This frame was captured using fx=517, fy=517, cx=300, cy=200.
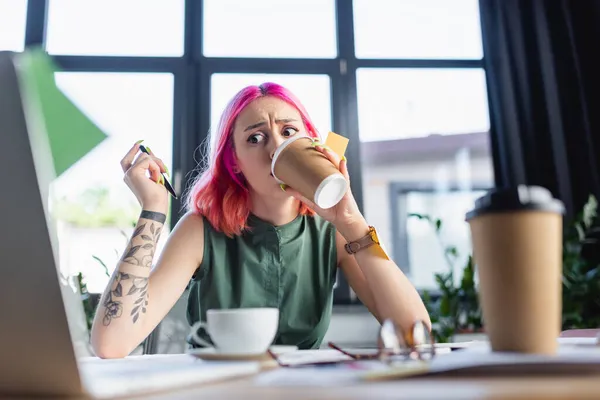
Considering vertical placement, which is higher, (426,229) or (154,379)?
(426,229)

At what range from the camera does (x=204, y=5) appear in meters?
3.04

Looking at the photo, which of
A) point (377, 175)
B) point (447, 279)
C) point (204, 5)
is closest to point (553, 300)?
point (447, 279)

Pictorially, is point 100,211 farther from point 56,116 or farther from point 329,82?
point 56,116

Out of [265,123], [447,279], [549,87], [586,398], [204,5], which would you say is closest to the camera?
[586,398]

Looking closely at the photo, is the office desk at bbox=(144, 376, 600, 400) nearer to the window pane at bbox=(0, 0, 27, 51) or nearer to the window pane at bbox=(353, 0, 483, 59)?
the window pane at bbox=(353, 0, 483, 59)

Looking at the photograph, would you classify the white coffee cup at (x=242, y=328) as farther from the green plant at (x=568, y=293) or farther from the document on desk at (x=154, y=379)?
the green plant at (x=568, y=293)

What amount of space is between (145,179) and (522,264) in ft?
2.65

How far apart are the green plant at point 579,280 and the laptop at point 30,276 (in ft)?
7.85

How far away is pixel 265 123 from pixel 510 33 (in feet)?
7.22

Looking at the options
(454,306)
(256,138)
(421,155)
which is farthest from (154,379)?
(421,155)

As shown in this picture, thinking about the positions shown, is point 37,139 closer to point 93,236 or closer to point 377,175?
point 93,236

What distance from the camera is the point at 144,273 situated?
1003 millimetres

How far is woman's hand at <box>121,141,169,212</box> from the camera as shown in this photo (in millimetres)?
1089

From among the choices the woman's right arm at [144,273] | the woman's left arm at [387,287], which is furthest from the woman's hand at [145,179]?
the woman's left arm at [387,287]
